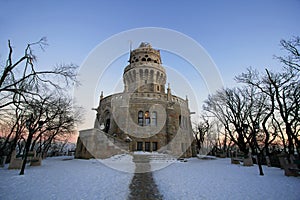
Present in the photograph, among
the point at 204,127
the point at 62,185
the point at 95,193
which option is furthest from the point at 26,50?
the point at 204,127

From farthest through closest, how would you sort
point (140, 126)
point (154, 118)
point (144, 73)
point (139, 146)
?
point (144, 73) → point (154, 118) → point (140, 126) → point (139, 146)

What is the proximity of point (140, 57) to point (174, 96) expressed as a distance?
11742mm

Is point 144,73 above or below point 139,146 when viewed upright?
above

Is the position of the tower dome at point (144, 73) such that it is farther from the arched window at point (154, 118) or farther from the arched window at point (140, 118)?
the arched window at point (140, 118)

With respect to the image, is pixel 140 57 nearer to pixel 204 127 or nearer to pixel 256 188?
pixel 204 127

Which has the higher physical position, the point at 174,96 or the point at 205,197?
the point at 174,96

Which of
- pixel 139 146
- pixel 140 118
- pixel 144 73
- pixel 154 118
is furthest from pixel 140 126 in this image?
pixel 144 73

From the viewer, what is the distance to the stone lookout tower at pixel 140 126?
57.1 ft

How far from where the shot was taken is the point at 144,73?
95.7ft

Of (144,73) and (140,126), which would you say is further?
(144,73)

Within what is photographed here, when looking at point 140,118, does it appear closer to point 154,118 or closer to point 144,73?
point 154,118

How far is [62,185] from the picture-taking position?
270 inches

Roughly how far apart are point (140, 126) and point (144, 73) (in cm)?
1151

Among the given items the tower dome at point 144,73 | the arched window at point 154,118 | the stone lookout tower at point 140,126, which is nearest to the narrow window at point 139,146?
the stone lookout tower at point 140,126
